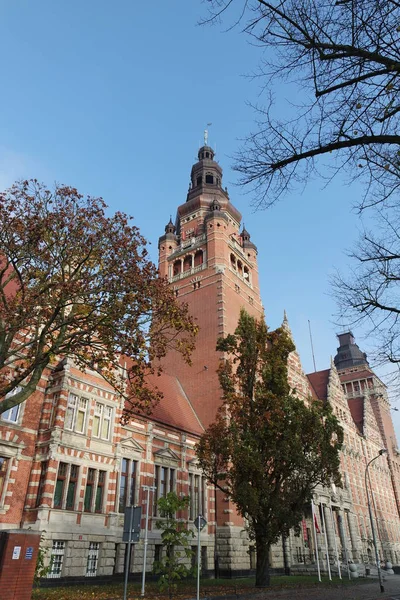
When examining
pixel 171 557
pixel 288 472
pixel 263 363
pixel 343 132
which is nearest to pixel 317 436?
pixel 288 472

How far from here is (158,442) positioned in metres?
28.3

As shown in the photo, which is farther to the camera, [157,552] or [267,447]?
[157,552]

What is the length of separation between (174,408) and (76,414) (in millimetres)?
11374

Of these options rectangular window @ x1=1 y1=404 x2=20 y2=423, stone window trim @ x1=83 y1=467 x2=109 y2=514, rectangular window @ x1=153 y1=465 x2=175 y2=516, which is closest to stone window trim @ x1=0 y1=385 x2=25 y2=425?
rectangular window @ x1=1 y1=404 x2=20 y2=423

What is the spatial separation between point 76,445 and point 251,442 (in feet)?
27.8

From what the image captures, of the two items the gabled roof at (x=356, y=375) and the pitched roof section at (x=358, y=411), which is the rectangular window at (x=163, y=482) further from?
the gabled roof at (x=356, y=375)

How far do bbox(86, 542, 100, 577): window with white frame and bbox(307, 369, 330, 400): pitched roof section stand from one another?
4118 centimetres

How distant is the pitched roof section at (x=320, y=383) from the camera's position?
192ft

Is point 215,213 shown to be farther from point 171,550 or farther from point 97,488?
point 171,550

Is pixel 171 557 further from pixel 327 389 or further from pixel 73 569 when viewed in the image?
pixel 327 389

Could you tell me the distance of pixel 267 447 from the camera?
72.1ft

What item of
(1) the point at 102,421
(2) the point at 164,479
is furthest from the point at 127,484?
(1) the point at 102,421

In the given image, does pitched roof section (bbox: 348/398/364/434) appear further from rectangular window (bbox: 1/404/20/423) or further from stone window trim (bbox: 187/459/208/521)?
rectangular window (bbox: 1/404/20/423)

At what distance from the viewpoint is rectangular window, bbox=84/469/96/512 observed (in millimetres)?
22016
